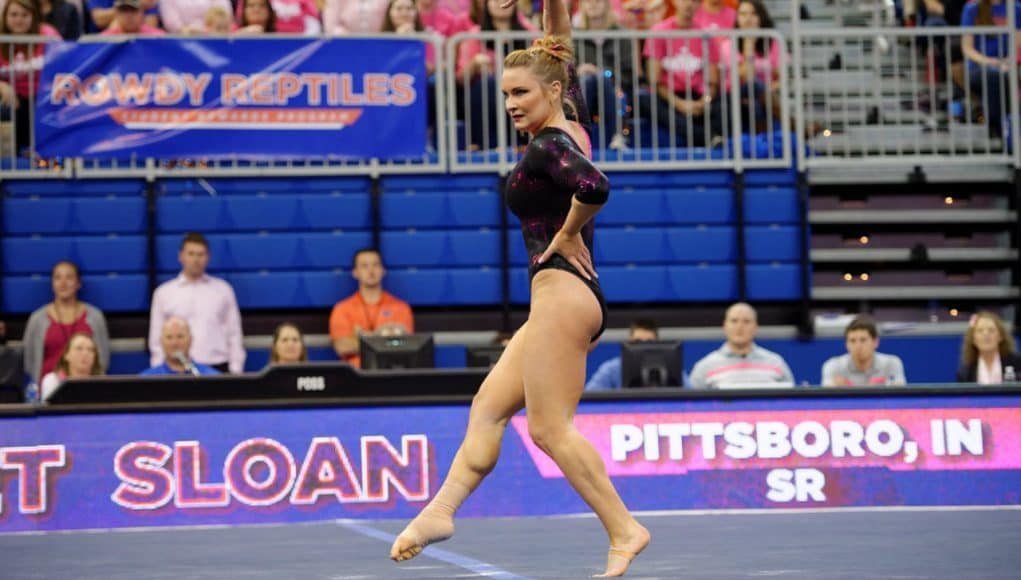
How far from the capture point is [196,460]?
892 cm

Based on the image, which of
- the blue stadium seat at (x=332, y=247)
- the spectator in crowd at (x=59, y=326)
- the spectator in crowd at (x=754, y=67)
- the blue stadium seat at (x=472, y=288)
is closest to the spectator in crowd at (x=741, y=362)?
the blue stadium seat at (x=472, y=288)

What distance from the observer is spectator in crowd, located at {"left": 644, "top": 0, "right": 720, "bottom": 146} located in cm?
1339

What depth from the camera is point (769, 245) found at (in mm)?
13180

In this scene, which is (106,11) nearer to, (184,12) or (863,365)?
(184,12)

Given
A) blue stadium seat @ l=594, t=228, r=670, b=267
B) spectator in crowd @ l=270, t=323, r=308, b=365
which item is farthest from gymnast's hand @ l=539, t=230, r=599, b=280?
blue stadium seat @ l=594, t=228, r=670, b=267

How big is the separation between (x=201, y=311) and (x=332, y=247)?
4.37ft

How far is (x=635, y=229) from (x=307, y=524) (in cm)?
521

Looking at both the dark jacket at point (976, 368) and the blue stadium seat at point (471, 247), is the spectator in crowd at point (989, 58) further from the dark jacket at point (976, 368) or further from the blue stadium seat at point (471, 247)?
the blue stadium seat at point (471, 247)

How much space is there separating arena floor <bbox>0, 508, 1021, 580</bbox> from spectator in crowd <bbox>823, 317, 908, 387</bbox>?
Answer: 6.24 feet

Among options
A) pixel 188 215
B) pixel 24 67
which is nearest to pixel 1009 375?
pixel 188 215

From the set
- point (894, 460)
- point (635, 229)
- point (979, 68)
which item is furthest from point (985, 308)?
Result: point (894, 460)

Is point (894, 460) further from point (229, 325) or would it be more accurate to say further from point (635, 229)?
point (229, 325)

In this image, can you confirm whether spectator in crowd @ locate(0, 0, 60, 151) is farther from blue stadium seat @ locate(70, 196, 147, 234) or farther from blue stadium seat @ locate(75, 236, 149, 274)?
blue stadium seat @ locate(75, 236, 149, 274)

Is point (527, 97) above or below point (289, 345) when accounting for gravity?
above
